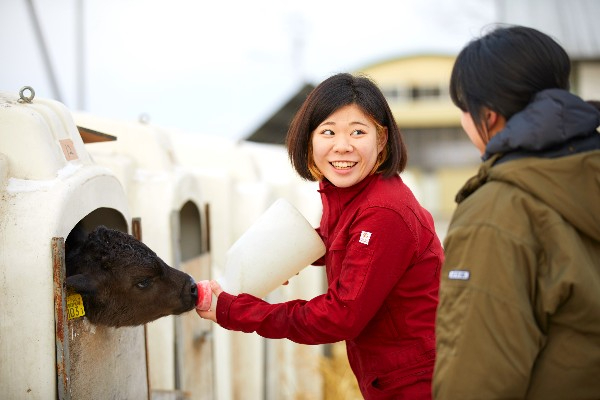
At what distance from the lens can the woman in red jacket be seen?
2449mm

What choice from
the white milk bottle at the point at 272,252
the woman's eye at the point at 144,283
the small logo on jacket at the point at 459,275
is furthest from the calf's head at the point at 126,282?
the small logo on jacket at the point at 459,275

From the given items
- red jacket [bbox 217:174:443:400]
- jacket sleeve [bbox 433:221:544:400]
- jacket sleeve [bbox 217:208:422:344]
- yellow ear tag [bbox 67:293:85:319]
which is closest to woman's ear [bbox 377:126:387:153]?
red jacket [bbox 217:174:443:400]

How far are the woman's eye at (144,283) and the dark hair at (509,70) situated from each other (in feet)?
5.20

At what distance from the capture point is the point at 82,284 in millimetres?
2855

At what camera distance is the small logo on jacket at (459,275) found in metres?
1.81

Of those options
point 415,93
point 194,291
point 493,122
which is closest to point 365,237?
point 493,122

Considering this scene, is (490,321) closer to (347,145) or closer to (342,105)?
(347,145)

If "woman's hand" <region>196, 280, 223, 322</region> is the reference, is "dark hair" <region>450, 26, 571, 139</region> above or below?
above

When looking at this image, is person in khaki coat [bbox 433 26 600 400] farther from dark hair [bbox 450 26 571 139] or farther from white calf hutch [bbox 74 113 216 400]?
white calf hutch [bbox 74 113 216 400]

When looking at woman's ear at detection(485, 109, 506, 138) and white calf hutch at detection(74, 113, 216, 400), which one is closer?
woman's ear at detection(485, 109, 506, 138)

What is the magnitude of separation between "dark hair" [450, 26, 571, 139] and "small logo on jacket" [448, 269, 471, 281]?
17.2 inches

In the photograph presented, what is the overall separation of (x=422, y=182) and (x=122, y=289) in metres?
21.8

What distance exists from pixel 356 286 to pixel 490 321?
2.37 feet

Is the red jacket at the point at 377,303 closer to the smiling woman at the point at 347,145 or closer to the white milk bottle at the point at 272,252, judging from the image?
the smiling woman at the point at 347,145
